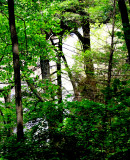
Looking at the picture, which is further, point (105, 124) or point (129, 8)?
point (129, 8)

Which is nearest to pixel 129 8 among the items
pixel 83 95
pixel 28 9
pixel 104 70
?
pixel 104 70

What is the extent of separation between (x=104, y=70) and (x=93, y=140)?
6.61 meters

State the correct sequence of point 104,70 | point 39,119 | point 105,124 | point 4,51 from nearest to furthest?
point 105,124 → point 39,119 → point 4,51 → point 104,70

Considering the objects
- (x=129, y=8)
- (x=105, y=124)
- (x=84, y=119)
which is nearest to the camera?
(x=105, y=124)

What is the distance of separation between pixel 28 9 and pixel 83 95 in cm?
625

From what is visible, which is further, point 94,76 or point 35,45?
point 94,76

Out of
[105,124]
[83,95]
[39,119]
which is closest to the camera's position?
[105,124]

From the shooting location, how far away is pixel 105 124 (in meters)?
4.10

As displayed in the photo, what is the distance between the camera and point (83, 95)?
11.0 meters

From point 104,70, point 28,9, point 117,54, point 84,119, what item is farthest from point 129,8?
point 84,119

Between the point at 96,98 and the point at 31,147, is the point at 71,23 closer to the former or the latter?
the point at 96,98

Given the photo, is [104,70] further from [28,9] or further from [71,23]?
[28,9]

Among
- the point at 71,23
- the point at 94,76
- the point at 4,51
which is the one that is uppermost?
the point at 71,23

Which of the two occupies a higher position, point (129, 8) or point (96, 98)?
point (129, 8)
